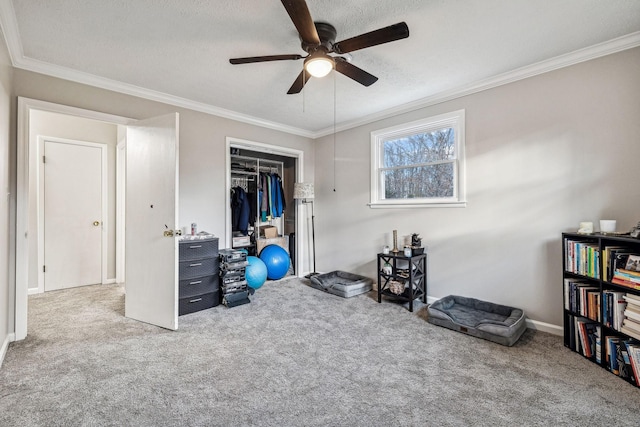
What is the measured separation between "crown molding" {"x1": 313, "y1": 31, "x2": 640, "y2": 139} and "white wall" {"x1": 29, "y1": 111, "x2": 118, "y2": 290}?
4085 mm

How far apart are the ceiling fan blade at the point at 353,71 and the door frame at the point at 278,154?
2266mm

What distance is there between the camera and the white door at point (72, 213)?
4.00 m

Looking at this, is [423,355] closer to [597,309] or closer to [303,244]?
[597,309]

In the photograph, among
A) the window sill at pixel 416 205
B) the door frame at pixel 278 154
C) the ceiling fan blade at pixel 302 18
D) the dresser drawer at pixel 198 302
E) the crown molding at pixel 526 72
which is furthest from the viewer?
the door frame at pixel 278 154

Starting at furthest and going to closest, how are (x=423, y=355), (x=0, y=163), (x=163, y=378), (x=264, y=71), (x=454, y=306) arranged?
(x=454, y=306), (x=264, y=71), (x=423, y=355), (x=0, y=163), (x=163, y=378)

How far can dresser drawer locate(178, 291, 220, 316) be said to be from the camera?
310cm

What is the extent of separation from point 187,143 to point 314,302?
2.59m

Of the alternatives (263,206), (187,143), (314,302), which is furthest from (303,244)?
(187,143)

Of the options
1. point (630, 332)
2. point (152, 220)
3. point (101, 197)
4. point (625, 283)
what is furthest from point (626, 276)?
point (101, 197)

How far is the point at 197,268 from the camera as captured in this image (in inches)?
127

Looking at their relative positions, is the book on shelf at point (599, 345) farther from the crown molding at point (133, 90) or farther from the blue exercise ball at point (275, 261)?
the crown molding at point (133, 90)

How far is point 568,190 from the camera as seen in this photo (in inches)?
99.0

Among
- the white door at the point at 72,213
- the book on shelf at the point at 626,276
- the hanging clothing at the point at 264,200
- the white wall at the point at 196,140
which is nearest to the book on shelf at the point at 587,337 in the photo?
the book on shelf at the point at 626,276

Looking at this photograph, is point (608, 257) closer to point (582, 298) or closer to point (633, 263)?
point (633, 263)
